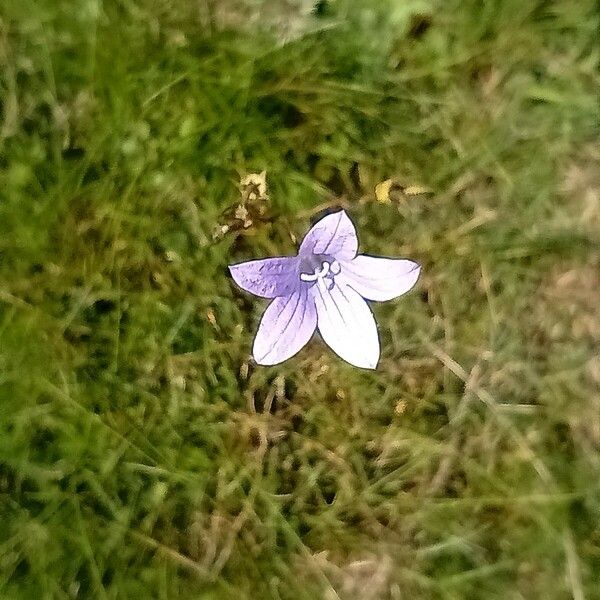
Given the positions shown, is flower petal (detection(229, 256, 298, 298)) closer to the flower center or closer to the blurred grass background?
the flower center

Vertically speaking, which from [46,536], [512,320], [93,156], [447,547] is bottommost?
[447,547]

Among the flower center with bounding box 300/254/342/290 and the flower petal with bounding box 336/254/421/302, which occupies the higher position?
the flower center with bounding box 300/254/342/290

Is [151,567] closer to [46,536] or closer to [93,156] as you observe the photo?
[46,536]

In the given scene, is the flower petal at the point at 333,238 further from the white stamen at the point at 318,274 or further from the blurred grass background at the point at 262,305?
the blurred grass background at the point at 262,305

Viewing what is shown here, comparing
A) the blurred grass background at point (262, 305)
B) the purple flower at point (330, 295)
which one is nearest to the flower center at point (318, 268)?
the purple flower at point (330, 295)

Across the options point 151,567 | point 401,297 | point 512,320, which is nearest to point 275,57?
point 401,297

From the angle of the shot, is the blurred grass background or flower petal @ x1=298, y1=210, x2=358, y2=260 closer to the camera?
flower petal @ x1=298, y1=210, x2=358, y2=260

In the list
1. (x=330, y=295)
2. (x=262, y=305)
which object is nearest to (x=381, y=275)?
(x=330, y=295)

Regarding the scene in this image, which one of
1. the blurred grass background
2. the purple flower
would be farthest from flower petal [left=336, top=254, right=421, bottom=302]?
the blurred grass background
